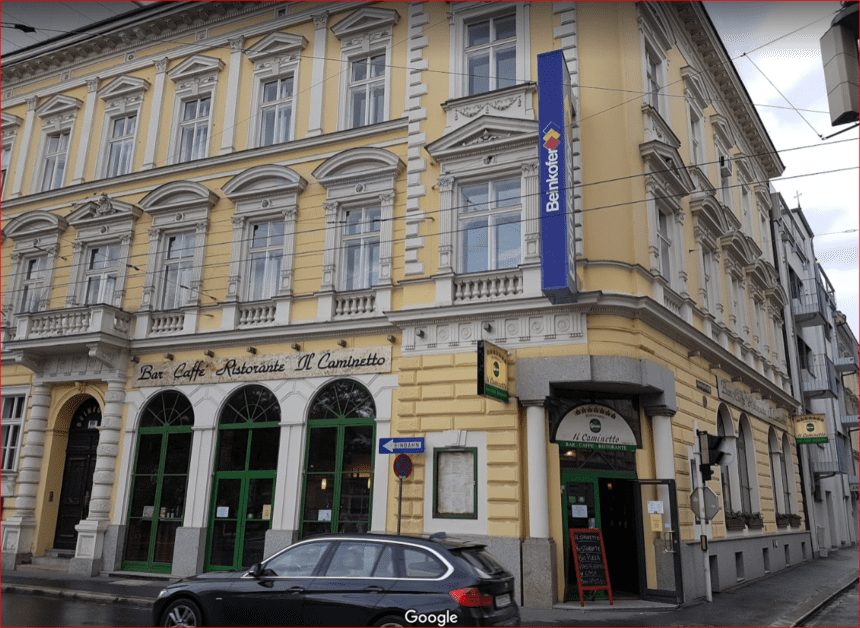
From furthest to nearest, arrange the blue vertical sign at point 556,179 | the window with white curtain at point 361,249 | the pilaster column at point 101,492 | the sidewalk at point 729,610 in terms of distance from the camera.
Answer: the pilaster column at point 101,492, the window with white curtain at point 361,249, the blue vertical sign at point 556,179, the sidewalk at point 729,610

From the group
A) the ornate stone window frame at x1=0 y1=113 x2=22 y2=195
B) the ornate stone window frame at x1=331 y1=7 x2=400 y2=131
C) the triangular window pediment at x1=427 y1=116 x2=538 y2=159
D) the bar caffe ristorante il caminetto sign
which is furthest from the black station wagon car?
the ornate stone window frame at x1=0 y1=113 x2=22 y2=195

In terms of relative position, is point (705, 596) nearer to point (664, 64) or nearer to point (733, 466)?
point (733, 466)

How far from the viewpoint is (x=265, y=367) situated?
1789 cm

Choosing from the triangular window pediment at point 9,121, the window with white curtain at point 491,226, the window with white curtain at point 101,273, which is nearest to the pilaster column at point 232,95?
the window with white curtain at point 101,273

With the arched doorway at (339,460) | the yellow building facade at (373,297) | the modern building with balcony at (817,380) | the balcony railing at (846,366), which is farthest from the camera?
the balcony railing at (846,366)

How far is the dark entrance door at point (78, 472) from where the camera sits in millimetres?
19516

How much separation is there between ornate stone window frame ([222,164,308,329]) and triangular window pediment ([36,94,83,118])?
297 inches

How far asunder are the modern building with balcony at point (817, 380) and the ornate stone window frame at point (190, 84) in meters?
23.0

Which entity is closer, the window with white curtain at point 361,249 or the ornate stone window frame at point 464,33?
the ornate stone window frame at point 464,33

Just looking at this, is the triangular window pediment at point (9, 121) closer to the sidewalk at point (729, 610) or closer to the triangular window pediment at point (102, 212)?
the triangular window pediment at point (102, 212)

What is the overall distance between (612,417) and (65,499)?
14939 millimetres

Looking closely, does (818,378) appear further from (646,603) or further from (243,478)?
(243,478)

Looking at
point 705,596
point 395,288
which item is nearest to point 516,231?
point 395,288

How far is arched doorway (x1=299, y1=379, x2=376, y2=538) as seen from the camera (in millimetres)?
16219
